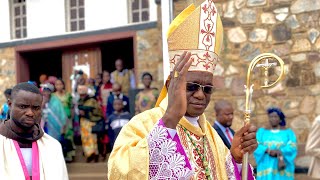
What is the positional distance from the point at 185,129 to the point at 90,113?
7522 millimetres

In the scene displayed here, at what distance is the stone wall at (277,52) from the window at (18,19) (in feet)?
16.6

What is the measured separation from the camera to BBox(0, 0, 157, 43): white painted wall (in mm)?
12828

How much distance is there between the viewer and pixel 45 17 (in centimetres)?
1337

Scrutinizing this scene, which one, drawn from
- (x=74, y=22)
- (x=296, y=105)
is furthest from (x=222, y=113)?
(x=74, y=22)

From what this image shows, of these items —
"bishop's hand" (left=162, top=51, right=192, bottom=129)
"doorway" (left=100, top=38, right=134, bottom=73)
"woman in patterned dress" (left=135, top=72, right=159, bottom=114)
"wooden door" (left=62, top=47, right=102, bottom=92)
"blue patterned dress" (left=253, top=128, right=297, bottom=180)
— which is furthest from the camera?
"doorway" (left=100, top=38, right=134, bottom=73)

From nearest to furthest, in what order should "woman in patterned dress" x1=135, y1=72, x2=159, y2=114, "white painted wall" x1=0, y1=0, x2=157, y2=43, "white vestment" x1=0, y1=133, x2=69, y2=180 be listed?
"white vestment" x1=0, y1=133, x2=69, y2=180, "woman in patterned dress" x1=135, y1=72, x2=159, y2=114, "white painted wall" x1=0, y1=0, x2=157, y2=43

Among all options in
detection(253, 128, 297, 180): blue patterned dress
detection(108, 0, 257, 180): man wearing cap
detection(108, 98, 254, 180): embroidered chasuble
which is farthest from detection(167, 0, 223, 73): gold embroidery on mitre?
detection(253, 128, 297, 180): blue patterned dress

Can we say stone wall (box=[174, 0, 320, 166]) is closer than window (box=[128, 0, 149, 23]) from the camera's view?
Yes

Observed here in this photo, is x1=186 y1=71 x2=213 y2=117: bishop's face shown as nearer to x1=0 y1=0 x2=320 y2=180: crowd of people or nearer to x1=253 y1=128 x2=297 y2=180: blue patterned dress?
x1=0 y1=0 x2=320 y2=180: crowd of people

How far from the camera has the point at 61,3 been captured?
44.2 feet

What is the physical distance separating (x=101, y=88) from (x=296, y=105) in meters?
3.85

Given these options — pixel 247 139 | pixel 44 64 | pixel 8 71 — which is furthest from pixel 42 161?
pixel 44 64

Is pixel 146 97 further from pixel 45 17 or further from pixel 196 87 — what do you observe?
pixel 196 87

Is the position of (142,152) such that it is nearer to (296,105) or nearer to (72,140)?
(296,105)
